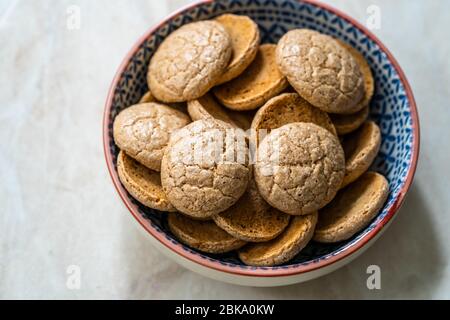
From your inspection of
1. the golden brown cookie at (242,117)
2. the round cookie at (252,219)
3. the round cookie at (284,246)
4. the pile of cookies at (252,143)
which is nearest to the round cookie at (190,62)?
the pile of cookies at (252,143)

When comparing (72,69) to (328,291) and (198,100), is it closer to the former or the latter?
(198,100)

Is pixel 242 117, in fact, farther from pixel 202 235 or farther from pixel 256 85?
pixel 202 235

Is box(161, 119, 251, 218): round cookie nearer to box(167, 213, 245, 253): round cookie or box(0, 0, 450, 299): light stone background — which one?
box(167, 213, 245, 253): round cookie

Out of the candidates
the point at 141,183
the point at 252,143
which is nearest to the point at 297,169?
the point at 252,143

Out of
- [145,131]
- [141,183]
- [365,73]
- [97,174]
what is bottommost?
[97,174]

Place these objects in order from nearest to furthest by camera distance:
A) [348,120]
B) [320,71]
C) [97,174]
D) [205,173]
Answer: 1. [205,173]
2. [320,71]
3. [348,120]
4. [97,174]

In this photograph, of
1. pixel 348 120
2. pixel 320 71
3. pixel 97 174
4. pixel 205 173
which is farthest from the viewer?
pixel 97 174

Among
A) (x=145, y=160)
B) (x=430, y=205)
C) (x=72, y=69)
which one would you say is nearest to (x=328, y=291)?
(x=430, y=205)

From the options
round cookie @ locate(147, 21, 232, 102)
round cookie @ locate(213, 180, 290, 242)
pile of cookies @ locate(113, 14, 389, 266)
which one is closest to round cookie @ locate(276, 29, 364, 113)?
pile of cookies @ locate(113, 14, 389, 266)
